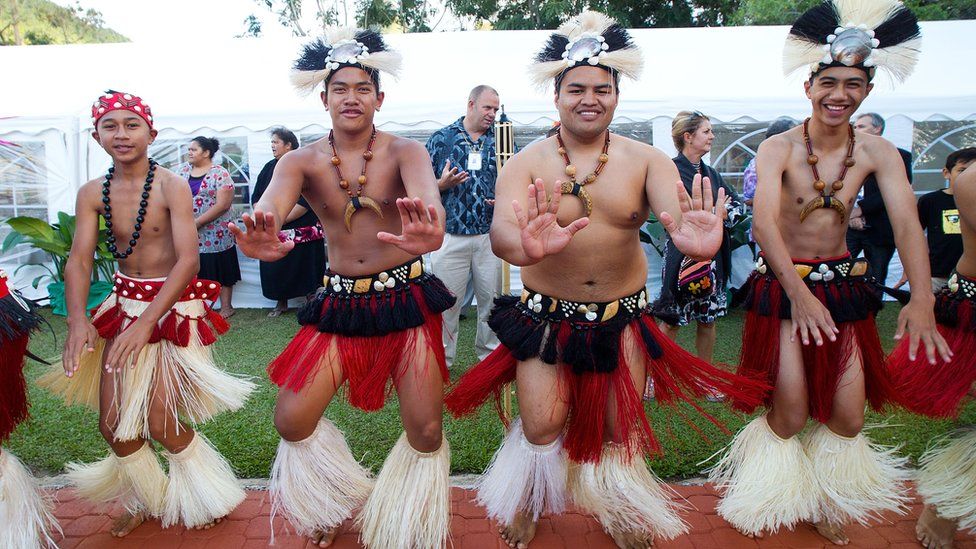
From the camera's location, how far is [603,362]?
101 inches

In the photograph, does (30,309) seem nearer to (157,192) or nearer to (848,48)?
(157,192)

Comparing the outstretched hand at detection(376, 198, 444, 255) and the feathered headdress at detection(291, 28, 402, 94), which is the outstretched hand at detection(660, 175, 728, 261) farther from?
the feathered headdress at detection(291, 28, 402, 94)

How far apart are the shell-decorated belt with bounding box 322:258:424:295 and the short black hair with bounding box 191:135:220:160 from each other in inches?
195

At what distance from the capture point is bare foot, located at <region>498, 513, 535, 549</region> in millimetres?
2904

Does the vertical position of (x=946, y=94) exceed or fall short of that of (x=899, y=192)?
it exceeds it

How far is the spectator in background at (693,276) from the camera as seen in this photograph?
4.34 meters

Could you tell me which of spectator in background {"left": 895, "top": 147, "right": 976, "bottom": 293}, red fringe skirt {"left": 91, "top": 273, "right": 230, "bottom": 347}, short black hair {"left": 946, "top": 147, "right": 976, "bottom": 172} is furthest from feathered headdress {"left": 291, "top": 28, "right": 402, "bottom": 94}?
short black hair {"left": 946, "top": 147, "right": 976, "bottom": 172}

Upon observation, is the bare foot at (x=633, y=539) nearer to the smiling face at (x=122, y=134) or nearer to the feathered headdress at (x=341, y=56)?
the feathered headdress at (x=341, y=56)

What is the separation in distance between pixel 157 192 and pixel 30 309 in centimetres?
73

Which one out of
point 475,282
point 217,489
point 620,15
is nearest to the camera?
point 217,489

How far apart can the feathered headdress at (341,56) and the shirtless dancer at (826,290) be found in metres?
1.72

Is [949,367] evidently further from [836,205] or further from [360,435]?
[360,435]

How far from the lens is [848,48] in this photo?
8.94 feet

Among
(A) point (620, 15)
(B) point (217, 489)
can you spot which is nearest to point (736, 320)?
(B) point (217, 489)
